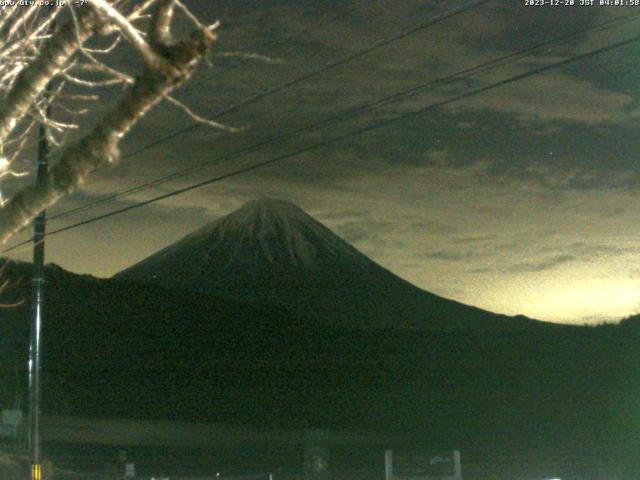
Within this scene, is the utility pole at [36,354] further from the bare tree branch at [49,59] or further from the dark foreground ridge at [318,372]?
the dark foreground ridge at [318,372]

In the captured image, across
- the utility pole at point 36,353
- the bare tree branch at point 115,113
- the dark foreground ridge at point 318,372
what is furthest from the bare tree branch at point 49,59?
the dark foreground ridge at point 318,372

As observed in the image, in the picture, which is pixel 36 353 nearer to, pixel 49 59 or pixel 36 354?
pixel 36 354

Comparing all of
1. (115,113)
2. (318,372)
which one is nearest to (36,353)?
(115,113)

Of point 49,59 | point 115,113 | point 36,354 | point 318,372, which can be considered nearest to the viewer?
point 115,113

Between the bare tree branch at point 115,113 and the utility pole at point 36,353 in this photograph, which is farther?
the utility pole at point 36,353

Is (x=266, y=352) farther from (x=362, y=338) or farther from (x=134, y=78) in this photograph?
(x=134, y=78)

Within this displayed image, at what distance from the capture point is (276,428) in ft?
295

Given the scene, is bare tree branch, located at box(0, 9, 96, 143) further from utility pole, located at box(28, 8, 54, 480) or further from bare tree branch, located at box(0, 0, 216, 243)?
utility pole, located at box(28, 8, 54, 480)

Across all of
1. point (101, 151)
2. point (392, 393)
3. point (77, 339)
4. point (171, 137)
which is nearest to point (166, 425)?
point (77, 339)

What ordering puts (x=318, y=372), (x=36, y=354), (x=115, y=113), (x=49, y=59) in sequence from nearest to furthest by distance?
(x=115, y=113)
(x=49, y=59)
(x=36, y=354)
(x=318, y=372)

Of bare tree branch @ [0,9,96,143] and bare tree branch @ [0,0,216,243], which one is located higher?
bare tree branch @ [0,9,96,143]

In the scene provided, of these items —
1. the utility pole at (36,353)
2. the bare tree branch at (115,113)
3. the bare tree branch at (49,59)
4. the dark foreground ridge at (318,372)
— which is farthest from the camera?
the dark foreground ridge at (318,372)

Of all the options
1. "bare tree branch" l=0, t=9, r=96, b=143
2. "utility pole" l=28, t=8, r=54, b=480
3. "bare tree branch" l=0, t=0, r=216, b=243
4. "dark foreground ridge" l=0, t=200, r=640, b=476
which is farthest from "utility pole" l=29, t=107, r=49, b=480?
"dark foreground ridge" l=0, t=200, r=640, b=476

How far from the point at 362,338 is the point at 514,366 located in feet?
91.4
